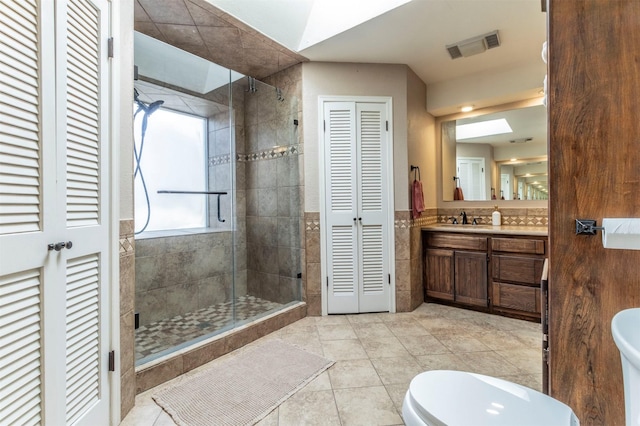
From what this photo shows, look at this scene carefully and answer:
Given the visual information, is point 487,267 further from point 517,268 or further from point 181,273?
point 181,273

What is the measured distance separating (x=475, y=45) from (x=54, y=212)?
306 centimetres

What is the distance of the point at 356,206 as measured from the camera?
288 cm

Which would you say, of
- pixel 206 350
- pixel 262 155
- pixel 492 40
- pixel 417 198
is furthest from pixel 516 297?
pixel 262 155

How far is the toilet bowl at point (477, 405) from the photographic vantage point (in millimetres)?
815

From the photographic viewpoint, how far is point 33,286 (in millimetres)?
1034

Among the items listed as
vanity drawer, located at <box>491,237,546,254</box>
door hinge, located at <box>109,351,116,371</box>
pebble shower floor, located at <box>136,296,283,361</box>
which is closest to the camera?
door hinge, located at <box>109,351,116,371</box>

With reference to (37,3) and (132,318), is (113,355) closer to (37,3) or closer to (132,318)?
(132,318)

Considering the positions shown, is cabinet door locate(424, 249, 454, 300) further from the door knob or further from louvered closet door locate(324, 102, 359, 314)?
the door knob

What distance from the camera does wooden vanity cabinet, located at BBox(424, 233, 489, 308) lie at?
113 inches

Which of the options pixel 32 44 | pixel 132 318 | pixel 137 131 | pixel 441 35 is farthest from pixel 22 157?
pixel 441 35

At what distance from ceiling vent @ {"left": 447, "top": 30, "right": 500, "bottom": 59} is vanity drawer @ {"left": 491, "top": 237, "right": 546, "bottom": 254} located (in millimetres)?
1705

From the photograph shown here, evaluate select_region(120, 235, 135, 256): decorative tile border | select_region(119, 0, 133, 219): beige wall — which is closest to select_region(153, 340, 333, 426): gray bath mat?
select_region(120, 235, 135, 256): decorative tile border

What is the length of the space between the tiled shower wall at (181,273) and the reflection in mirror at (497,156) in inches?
106

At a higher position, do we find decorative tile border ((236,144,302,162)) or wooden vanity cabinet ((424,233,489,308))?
decorative tile border ((236,144,302,162))
